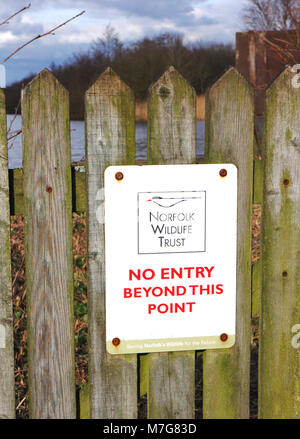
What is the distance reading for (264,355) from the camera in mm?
2246

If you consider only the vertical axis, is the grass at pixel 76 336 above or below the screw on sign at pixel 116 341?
below

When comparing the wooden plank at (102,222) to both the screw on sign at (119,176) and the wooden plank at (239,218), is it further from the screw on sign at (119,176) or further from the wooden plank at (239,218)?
the wooden plank at (239,218)

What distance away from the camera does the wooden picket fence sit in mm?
1947

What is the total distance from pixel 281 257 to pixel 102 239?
0.75m

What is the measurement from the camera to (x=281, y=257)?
2.17 meters

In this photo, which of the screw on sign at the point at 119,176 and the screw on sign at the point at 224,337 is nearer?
the screw on sign at the point at 119,176

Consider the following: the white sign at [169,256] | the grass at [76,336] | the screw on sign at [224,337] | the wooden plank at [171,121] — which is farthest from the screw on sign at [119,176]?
the grass at [76,336]

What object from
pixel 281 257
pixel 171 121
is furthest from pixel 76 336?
pixel 171 121

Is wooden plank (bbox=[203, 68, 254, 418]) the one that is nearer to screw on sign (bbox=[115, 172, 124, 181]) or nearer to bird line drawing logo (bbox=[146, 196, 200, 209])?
bird line drawing logo (bbox=[146, 196, 200, 209])

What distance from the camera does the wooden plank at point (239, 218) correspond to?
203 cm

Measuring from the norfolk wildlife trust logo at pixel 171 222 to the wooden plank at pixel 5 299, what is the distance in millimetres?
509

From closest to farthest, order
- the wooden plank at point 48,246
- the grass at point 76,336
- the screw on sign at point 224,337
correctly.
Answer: the wooden plank at point 48,246 → the screw on sign at point 224,337 → the grass at point 76,336
